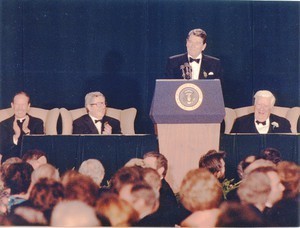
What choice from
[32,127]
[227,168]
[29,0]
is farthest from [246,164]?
[29,0]

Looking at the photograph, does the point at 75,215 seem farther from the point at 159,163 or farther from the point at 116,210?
the point at 159,163

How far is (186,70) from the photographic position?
24.4 feet

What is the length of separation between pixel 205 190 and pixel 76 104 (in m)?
3.16

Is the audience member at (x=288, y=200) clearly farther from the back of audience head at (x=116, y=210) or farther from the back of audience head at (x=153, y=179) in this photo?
the back of audience head at (x=116, y=210)

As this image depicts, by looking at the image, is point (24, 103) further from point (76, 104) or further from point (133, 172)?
point (133, 172)

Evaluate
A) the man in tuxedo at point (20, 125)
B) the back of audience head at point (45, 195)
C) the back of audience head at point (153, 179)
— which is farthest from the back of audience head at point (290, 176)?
the man in tuxedo at point (20, 125)

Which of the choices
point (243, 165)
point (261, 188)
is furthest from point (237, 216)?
point (243, 165)

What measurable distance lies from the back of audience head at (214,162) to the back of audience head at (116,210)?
805 mm

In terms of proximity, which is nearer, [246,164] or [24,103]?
[246,164]

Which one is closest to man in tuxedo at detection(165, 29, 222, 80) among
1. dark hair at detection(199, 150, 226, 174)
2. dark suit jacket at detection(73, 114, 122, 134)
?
dark suit jacket at detection(73, 114, 122, 134)

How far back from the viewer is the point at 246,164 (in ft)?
21.9

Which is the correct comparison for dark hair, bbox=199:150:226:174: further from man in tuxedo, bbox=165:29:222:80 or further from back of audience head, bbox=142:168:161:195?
man in tuxedo, bbox=165:29:222:80

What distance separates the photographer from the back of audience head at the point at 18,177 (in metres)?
6.66

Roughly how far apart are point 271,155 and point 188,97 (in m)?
1.04
